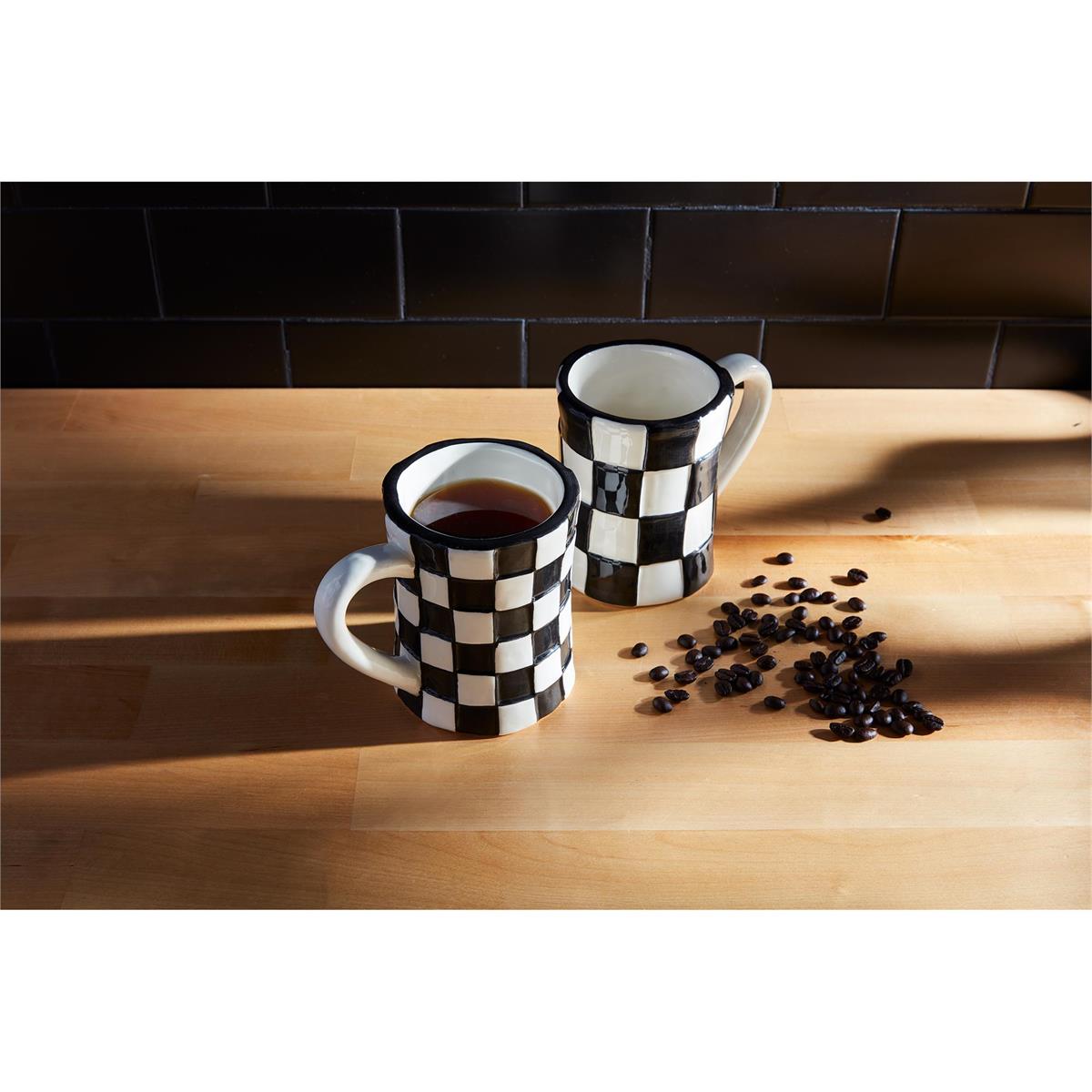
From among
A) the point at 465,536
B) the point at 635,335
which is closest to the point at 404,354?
the point at 635,335

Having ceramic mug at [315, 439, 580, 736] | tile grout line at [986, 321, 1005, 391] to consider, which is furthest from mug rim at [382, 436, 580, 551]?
tile grout line at [986, 321, 1005, 391]

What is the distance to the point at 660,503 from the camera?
92 cm

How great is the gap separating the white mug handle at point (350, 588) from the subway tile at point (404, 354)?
0.50 meters

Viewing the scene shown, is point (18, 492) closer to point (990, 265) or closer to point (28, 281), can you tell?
point (28, 281)

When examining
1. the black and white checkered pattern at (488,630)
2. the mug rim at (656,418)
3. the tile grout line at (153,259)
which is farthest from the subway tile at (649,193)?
the black and white checkered pattern at (488,630)

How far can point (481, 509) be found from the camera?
2.83ft

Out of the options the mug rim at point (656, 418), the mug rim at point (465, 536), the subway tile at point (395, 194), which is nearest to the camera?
the mug rim at point (465, 536)

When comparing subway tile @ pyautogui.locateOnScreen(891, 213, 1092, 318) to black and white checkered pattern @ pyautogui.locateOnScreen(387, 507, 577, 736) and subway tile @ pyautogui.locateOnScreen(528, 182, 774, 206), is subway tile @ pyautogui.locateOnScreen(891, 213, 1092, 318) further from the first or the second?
black and white checkered pattern @ pyautogui.locateOnScreen(387, 507, 577, 736)

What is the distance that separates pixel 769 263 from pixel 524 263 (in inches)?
9.3

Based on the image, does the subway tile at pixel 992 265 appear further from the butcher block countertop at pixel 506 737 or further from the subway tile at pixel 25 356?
the subway tile at pixel 25 356

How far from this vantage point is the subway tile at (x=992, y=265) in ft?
3.95

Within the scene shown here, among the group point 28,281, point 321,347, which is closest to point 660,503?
point 321,347

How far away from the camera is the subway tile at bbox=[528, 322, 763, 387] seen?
4.08 feet

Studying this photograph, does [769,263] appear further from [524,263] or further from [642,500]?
[642,500]
